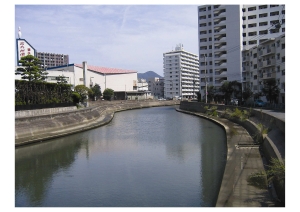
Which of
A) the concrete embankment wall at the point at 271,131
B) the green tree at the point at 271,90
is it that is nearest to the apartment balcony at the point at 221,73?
the green tree at the point at 271,90

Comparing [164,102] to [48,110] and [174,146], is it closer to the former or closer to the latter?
[48,110]

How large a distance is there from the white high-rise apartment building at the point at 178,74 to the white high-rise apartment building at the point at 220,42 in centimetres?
3197

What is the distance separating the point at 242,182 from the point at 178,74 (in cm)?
7988

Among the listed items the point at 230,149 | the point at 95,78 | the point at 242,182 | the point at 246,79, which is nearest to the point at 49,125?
the point at 230,149

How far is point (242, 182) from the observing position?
9.37 metres

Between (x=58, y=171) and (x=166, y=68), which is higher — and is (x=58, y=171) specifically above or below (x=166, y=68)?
below

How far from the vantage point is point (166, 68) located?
299 feet

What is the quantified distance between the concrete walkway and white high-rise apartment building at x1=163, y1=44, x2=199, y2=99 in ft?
240

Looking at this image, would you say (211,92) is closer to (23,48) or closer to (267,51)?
(267,51)

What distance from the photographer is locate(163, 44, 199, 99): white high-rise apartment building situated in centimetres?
8825

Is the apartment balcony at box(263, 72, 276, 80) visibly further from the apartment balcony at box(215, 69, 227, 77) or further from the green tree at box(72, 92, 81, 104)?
the green tree at box(72, 92, 81, 104)

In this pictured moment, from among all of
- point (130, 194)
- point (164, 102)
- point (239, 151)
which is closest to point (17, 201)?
point (130, 194)

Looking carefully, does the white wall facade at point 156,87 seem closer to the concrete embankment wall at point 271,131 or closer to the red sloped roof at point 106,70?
the red sloped roof at point 106,70

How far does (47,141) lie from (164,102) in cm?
5027
